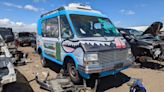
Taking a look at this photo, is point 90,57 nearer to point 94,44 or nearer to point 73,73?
point 94,44

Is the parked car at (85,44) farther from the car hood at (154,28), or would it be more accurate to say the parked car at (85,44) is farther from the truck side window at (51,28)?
the car hood at (154,28)

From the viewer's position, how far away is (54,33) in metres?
6.55

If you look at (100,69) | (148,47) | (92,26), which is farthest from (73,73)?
(148,47)

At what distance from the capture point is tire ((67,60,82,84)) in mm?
5153

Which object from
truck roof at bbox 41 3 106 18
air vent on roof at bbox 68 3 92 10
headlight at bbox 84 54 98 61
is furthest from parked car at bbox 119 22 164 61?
headlight at bbox 84 54 98 61

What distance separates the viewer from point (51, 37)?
22.4 feet

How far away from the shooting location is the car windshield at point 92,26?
17.6 ft

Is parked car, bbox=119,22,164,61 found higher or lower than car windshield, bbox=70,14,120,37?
lower

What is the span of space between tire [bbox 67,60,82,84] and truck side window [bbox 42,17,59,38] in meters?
1.42

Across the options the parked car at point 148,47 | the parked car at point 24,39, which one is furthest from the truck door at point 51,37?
the parked car at point 24,39

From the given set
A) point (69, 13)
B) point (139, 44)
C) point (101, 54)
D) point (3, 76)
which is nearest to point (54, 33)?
point (69, 13)

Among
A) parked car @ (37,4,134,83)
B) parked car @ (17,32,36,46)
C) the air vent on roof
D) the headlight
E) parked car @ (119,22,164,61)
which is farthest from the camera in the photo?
parked car @ (17,32,36,46)

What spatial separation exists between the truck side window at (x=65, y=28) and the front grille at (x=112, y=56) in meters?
1.27

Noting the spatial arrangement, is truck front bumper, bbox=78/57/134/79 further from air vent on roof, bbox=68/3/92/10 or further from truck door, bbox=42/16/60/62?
air vent on roof, bbox=68/3/92/10
